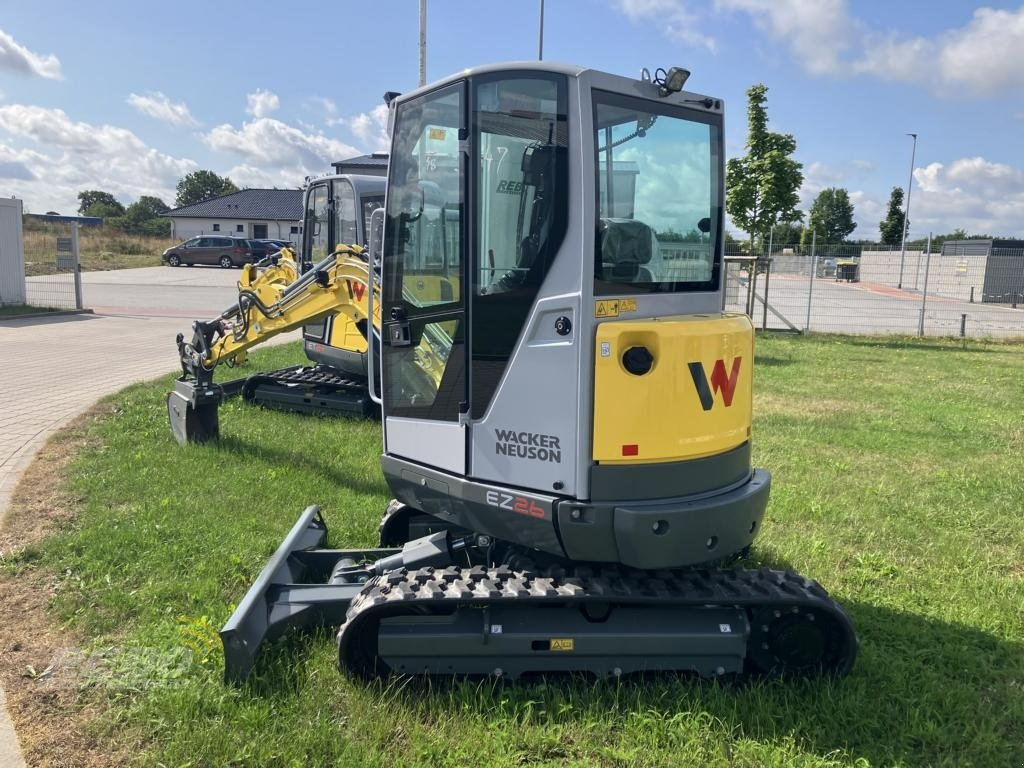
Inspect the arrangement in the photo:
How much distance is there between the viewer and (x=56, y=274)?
82.7 feet

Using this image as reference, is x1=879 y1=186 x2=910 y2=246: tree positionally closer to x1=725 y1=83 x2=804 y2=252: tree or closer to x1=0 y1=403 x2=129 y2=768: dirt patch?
x1=725 y1=83 x2=804 y2=252: tree

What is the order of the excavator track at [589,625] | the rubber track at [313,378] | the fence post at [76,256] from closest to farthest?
the excavator track at [589,625]
the rubber track at [313,378]
the fence post at [76,256]

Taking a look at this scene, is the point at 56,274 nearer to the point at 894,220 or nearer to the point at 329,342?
the point at 329,342

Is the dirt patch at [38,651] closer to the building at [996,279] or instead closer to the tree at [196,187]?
the building at [996,279]

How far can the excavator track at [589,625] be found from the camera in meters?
3.67

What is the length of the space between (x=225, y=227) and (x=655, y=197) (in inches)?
2416

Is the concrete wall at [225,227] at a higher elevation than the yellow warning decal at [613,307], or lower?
higher

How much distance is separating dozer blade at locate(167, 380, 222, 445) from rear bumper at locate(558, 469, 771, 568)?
16.9ft

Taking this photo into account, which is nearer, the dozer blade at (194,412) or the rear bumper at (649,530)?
the rear bumper at (649,530)

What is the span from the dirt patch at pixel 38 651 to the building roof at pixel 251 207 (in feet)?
181

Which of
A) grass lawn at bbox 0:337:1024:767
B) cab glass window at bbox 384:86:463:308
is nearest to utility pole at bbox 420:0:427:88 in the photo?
grass lawn at bbox 0:337:1024:767

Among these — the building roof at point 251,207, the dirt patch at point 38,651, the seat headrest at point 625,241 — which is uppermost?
the building roof at point 251,207

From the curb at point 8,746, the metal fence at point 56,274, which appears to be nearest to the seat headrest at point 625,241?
the curb at point 8,746

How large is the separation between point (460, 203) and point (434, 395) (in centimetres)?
96
